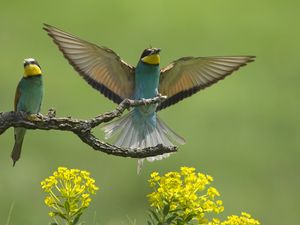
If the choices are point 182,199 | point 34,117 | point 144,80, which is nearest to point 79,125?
point 34,117

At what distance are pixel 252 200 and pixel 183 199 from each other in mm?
2044

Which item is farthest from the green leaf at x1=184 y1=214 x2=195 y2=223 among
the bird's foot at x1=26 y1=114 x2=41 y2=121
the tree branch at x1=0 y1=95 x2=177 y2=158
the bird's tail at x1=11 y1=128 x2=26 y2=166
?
the bird's tail at x1=11 y1=128 x2=26 y2=166

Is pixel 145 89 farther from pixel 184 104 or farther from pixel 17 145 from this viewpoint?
pixel 184 104

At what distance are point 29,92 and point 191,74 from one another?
0.61 metres

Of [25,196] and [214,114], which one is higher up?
[214,114]

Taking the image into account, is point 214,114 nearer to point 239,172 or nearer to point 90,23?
point 239,172

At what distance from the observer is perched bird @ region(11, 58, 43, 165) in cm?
325

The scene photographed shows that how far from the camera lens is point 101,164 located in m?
4.91

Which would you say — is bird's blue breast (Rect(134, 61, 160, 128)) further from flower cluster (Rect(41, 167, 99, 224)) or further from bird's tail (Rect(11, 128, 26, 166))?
flower cluster (Rect(41, 167, 99, 224))

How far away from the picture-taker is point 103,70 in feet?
11.7

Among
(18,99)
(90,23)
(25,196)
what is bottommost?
(25,196)

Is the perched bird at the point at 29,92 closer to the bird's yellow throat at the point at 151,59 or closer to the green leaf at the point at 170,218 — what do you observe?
the bird's yellow throat at the point at 151,59

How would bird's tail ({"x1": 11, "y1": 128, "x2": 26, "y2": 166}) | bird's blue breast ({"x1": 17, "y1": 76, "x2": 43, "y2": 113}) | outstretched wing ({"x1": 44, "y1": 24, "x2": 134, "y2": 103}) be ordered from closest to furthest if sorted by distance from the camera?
1. bird's tail ({"x1": 11, "y1": 128, "x2": 26, "y2": 166})
2. bird's blue breast ({"x1": 17, "y1": 76, "x2": 43, "y2": 113})
3. outstretched wing ({"x1": 44, "y1": 24, "x2": 134, "y2": 103})

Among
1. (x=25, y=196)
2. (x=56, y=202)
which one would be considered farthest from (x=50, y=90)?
(x=56, y=202)
